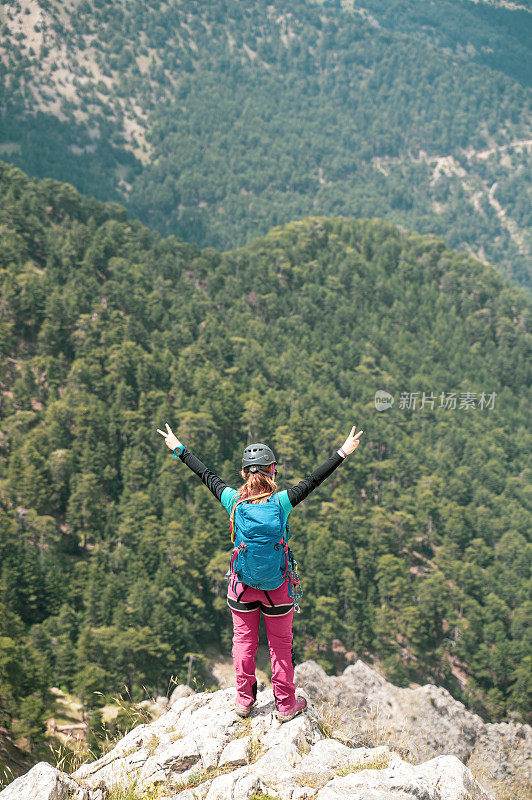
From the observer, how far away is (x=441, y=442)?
401 ft

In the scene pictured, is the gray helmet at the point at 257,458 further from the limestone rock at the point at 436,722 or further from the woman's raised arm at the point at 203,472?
the limestone rock at the point at 436,722

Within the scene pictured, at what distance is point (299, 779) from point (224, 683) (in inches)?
2325

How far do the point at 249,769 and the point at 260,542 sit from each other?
10.9 feet

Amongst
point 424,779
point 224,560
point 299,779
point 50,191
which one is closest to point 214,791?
point 299,779

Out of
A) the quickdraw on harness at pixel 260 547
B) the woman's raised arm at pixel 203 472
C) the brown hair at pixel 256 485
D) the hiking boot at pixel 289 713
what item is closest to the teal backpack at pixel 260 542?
the quickdraw on harness at pixel 260 547

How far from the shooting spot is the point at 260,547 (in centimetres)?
979

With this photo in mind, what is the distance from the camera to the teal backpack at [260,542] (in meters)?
9.74

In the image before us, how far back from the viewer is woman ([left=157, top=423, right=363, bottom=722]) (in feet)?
33.1

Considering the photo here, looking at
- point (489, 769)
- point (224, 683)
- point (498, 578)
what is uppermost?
point (489, 769)

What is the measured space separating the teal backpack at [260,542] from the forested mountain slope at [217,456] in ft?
126

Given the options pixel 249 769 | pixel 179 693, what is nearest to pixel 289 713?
pixel 249 769

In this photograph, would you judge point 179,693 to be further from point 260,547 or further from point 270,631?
point 260,547

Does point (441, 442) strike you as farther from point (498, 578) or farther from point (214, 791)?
point (214, 791)

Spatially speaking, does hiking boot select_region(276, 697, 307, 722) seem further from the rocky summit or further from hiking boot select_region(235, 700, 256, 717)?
hiking boot select_region(235, 700, 256, 717)
